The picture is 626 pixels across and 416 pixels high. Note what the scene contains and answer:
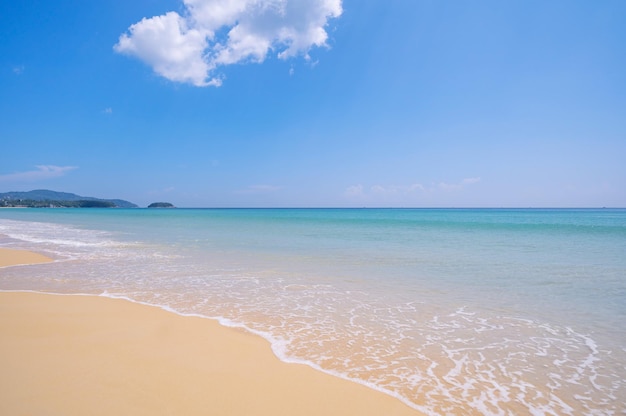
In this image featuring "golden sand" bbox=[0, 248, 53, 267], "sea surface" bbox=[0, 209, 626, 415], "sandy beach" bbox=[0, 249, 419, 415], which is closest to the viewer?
"sandy beach" bbox=[0, 249, 419, 415]

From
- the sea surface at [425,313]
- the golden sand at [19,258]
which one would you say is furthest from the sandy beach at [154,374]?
the golden sand at [19,258]

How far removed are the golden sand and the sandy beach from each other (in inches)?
330

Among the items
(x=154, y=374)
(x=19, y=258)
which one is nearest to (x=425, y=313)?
(x=154, y=374)

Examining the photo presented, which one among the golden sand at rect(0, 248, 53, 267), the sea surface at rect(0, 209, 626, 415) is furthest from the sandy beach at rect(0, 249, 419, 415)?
the golden sand at rect(0, 248, 53, 267)

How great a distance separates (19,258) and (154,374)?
44.9 feet

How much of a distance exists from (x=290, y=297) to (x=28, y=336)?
4.80 meters

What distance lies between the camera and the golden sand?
40.8 ft

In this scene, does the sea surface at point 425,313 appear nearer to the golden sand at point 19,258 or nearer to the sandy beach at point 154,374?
the sandy beach at point 154,374

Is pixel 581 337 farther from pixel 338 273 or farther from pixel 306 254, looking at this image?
pixel 306 254

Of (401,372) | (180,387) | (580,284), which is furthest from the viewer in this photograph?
(580,284)

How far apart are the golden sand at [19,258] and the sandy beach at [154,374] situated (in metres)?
8.39

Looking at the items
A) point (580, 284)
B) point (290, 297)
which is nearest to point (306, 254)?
point (290, 297)

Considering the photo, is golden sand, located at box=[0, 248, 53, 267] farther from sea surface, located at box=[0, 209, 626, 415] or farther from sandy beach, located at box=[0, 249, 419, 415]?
sandy beach, located at box=[0, 249, 419, 415]

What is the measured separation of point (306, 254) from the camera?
1548cm
